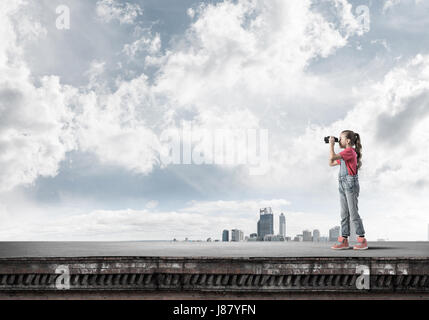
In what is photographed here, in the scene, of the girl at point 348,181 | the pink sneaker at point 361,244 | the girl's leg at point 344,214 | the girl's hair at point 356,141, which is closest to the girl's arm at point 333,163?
the girl at point 348,181

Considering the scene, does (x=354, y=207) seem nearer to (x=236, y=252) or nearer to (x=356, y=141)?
(x=356, y=141)

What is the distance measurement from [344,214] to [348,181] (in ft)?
3.18

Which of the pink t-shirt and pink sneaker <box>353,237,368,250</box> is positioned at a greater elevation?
the pink t-shirt

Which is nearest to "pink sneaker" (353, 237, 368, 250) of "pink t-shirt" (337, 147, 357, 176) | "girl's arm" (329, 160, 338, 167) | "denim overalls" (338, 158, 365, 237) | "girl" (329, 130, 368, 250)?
"girl" (329, 130, 368, 250)

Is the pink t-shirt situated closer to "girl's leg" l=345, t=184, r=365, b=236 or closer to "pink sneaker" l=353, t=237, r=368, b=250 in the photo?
"girl's leg" l=345, t=184, r=365, b=236

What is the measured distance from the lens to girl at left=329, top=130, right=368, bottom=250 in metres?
10.0

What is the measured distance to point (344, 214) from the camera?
10344mm
